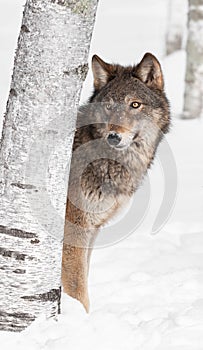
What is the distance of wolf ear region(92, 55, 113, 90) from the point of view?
14.9 ft

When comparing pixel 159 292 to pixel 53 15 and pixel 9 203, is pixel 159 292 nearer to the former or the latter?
pixel 9 203

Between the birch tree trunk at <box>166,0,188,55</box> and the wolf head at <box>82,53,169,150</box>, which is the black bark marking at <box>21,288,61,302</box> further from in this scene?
the birch tree trunk at <box>166,0,188,55</box>

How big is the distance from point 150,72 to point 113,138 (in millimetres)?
578

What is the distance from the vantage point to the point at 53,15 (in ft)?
10.7

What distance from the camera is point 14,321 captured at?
11.6 ft

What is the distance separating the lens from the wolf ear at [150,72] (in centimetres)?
445

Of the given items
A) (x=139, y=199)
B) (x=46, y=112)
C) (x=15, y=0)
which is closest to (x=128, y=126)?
(x=46, y=112)

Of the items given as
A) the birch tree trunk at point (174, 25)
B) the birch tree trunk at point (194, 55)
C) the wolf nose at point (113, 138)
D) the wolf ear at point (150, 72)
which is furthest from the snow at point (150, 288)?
the birch tree trunk at point (174, 25)

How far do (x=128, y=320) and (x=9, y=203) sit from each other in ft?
3.71

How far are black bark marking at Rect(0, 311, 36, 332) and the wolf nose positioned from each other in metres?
1.31

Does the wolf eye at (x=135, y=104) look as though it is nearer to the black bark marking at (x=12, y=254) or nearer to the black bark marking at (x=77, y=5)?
the black bark marking at (x=77, y=5)

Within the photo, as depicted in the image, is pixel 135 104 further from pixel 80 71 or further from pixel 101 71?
pixel 80 71

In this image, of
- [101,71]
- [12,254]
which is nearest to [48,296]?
[12,254]

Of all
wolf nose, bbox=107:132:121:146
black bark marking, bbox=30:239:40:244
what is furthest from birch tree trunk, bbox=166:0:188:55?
black bark marking, bbox=30:239:40:244
